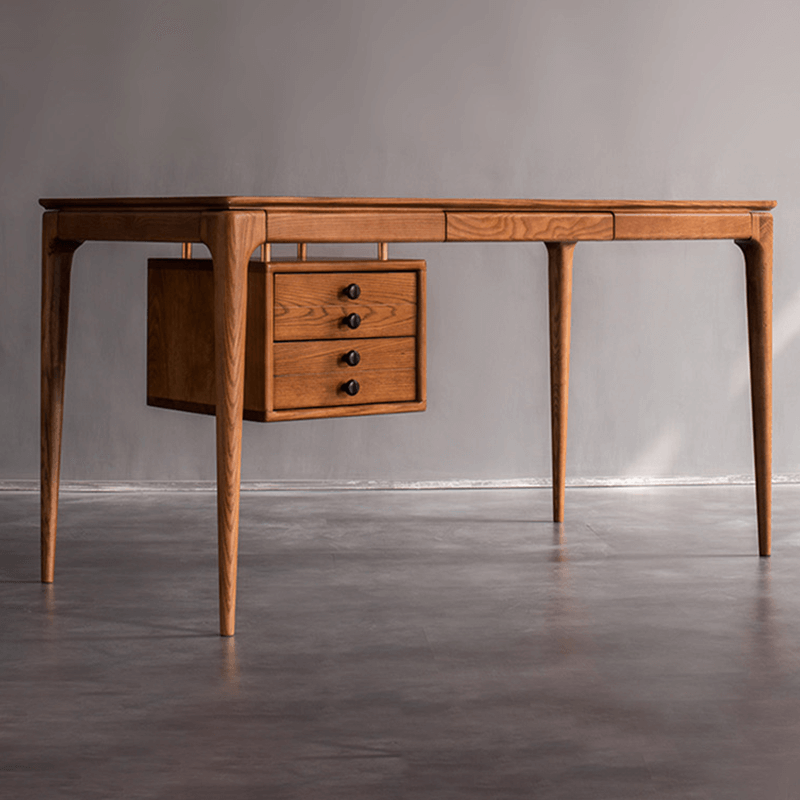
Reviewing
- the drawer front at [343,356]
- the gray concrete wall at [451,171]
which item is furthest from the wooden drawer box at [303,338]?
the gray concrete wall at [451,171]

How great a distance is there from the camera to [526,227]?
2.64 metres

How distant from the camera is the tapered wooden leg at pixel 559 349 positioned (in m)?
3.31

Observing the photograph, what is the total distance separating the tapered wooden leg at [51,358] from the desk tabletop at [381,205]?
0.09m

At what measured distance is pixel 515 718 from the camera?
6.12 ft

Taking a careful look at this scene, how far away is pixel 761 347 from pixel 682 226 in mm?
359

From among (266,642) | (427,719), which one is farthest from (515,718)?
(266,642)

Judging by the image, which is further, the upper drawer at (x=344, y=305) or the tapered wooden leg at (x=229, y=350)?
the upper drawer at (x=344, y=305)

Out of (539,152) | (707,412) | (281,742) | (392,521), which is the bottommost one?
(281,742)

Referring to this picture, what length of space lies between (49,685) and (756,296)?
5.96 feet

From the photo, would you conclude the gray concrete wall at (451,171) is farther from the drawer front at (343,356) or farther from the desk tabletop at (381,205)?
the drawer front at (343,356)

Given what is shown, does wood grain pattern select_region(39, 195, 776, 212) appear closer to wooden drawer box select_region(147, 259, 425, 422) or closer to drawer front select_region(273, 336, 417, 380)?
wooden drawer box select_region(147, 259, 425, 422)

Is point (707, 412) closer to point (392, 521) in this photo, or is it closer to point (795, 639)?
point (392, 521)

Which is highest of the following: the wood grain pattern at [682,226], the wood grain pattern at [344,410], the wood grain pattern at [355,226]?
the wood grain pattern at [682,226]

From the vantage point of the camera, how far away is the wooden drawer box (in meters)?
2.47
